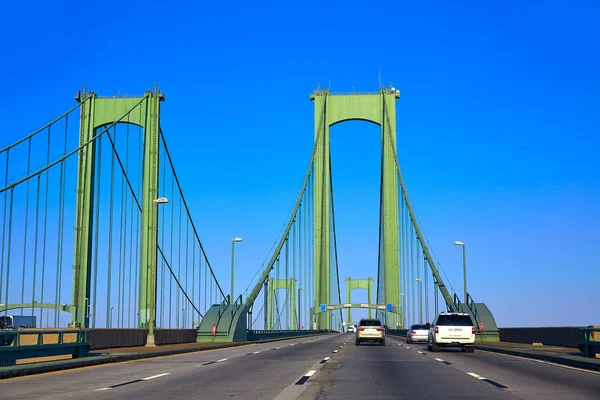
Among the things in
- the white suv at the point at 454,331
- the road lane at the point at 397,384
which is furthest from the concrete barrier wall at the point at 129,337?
the white suv at the point at 454,331

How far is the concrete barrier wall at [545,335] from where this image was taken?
105 ft

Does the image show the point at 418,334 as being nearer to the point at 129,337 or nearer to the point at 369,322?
the point at 369,322

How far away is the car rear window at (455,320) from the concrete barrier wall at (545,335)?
4.29 m

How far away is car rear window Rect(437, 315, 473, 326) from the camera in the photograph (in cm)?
3120

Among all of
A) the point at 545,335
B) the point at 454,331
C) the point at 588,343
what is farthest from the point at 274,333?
the point at 588,343

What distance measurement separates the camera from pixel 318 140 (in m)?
82.0

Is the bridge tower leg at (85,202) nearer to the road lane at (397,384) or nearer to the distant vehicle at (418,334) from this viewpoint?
the distant vehicle at (418,334)

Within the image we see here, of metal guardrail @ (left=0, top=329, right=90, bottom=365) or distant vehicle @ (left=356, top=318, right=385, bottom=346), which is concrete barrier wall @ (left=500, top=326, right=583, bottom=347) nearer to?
distant vehicle @ (left=356, top=318, right=385, bottom=346)

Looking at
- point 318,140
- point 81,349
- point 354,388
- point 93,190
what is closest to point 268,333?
point 93,190

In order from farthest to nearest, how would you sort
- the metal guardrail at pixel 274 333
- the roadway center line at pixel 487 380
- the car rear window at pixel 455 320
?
the metal guardrail at pixel 274 333 < the car rear window at pixel 455 320 < the roadway center line at pixel 487 380

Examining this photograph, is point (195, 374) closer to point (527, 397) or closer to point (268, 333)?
point (527, 397)

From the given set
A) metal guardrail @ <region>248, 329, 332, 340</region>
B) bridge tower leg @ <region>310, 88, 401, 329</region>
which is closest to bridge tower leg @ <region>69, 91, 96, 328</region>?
metal guardrail @ <region>248, 329, 332, 340</region>

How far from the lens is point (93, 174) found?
172ft

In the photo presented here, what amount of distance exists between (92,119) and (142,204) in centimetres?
975
